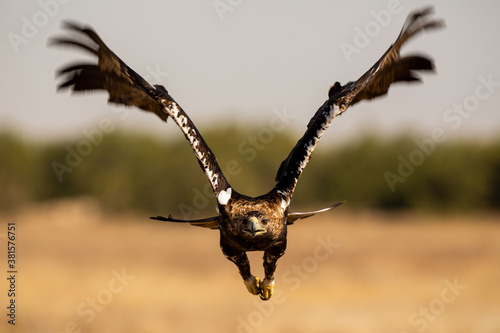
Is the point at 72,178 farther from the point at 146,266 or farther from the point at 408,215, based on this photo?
the point at 146,266

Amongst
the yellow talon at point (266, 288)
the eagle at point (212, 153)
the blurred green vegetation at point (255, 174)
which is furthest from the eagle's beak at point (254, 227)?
the blurred green vegetation at point (255, 174)

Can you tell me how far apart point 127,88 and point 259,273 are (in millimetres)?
22201

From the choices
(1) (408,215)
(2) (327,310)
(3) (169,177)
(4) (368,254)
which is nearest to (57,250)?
(4) (368,254)

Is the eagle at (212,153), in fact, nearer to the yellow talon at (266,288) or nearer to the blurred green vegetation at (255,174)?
the yellow talon at (266,288)

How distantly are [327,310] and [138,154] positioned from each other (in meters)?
48.6

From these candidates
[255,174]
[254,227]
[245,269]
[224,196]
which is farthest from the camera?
[255,174]

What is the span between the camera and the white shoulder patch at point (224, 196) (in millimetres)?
11609

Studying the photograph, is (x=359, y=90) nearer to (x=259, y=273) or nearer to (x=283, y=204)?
(x=283, y=204)

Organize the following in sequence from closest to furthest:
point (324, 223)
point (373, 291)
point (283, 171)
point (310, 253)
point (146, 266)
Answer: point (283, 171) → point (373, 291) → point (146, 266) → point (310, 253) → point (324, 223)

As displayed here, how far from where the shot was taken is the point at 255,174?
64938mm

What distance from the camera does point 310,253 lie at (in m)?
40.0

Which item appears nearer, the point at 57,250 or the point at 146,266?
the point at 146,266

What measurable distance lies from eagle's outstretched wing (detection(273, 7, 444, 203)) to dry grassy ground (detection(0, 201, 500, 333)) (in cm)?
1163

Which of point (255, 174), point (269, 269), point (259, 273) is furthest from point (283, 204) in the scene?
point (255, 174)
